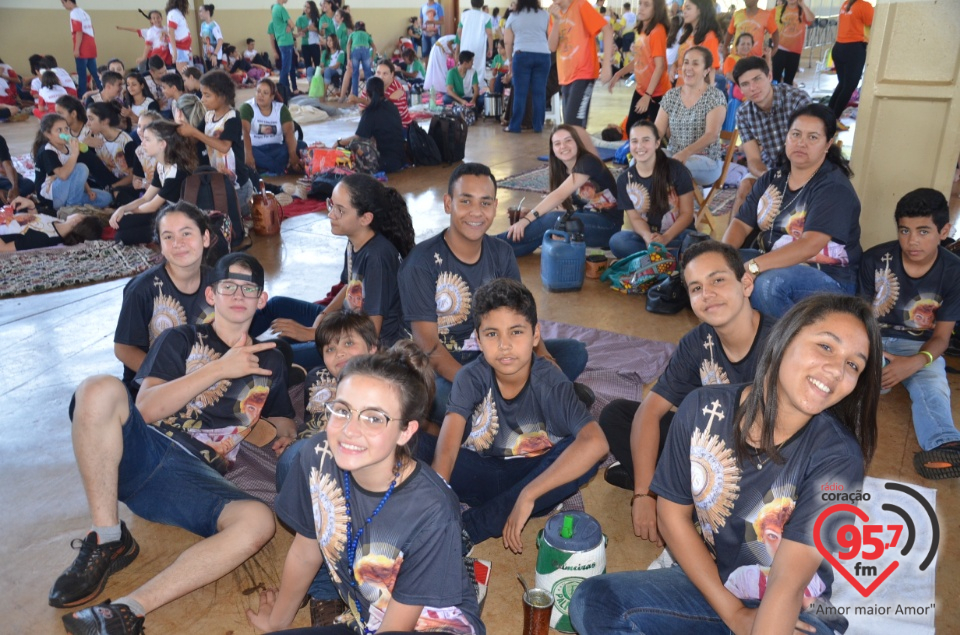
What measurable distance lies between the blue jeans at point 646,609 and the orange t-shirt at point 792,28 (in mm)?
8754

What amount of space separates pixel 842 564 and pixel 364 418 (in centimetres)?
153

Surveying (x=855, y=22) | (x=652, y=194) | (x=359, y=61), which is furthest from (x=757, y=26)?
(x=359, y=61)

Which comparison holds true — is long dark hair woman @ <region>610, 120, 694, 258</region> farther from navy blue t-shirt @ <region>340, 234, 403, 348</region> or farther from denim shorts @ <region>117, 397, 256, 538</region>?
denim shorts @ <region>117, 397, 256, 538</region>

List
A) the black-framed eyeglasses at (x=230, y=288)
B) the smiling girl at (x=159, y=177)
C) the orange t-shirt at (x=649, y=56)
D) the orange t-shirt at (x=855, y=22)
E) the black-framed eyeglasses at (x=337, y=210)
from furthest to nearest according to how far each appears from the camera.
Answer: the orange t-shirt at (x=855, y=22), the orange t-shirt at (x=649, y=56), the smiling girl at (x=159, y=177), the black-framed eyeglasses at (x=337, y=210), the black-framed eyeglasses at (x=230, y=288)

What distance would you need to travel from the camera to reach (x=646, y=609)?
1.95m

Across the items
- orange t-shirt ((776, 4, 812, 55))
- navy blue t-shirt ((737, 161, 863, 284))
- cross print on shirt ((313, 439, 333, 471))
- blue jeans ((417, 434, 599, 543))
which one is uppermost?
orange t-shirt ((776, 4, 812, 55))

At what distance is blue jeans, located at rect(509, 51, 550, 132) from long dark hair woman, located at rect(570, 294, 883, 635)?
352 inches

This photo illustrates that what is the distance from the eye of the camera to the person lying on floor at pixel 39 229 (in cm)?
574

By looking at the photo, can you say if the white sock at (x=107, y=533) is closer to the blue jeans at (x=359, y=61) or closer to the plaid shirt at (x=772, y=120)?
the plaid shirt at (x=772, y=120)

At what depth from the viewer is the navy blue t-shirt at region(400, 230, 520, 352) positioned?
3252mm

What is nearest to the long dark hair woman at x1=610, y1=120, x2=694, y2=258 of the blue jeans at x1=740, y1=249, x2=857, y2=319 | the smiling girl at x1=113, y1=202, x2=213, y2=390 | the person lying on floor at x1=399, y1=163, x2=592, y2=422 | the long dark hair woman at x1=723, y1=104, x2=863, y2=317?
the long dark hair woman at x1=723, y1=104, x2=863, y2=317

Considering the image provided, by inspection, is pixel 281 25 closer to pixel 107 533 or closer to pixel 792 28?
pixel 792 28

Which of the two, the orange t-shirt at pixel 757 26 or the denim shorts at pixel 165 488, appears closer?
the denim shorts at pixel 165 488

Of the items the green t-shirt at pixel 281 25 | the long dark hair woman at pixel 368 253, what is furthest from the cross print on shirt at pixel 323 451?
the green t-shirt at pixel 281 25
